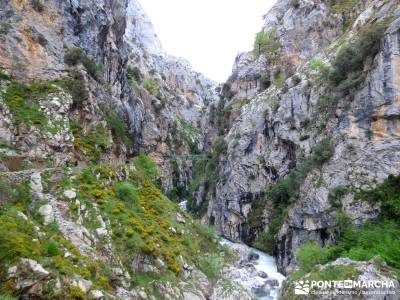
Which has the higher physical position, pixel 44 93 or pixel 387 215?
pixel 44 93

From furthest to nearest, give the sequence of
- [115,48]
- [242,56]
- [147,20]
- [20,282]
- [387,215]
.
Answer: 1. [147,20]
2. [242,56]
3. [115,48]
4. [387,215]
5. [20,282]

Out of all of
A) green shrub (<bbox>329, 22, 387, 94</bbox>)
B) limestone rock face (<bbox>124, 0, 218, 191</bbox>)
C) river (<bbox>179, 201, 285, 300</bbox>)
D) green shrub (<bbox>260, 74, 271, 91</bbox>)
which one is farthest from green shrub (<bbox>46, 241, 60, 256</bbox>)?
limestone rock face (<bbox>124, 0, 218, 191</bbox>)

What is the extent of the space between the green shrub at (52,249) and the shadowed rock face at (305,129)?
26.7 meters

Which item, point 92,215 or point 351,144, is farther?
point 351,144

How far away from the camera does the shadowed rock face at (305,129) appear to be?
114ft

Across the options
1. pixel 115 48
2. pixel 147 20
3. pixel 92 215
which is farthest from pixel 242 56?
pixel 147 20

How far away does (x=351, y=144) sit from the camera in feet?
120

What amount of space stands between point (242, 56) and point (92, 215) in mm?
62096

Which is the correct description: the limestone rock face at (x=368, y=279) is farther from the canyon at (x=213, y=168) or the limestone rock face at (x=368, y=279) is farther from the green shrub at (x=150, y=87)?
the green shrub at (x=150, y=87)

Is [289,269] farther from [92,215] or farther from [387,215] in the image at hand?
[92,215]

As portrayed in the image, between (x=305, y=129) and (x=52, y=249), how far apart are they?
37942 mm

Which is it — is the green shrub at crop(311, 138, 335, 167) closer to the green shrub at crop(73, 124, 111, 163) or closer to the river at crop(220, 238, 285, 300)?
the river at crop(220, 238, 285, 300)

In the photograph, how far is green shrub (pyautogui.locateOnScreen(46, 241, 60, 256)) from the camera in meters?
15.7

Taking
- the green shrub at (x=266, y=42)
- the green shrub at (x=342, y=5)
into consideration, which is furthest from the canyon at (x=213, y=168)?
the green shrub at (x=266, y=42)
